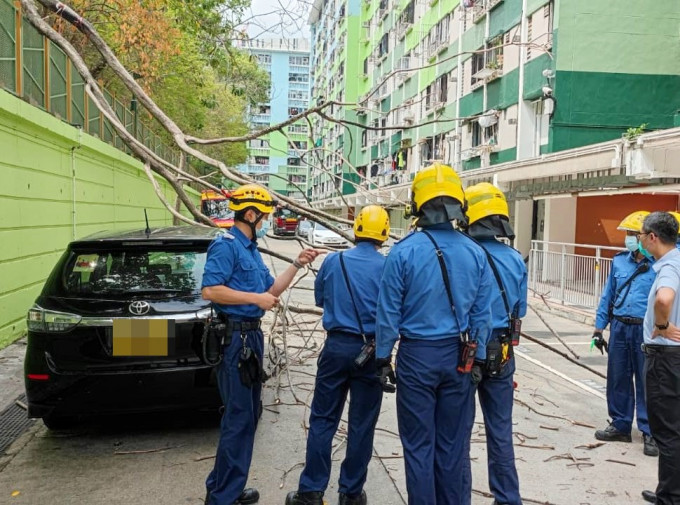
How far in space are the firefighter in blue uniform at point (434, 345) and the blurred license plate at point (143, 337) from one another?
1.69m

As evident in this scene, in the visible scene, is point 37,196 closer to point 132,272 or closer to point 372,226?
point 132,272

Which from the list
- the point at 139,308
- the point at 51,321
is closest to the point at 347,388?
the point at 139,308

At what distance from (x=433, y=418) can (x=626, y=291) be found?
274 cm

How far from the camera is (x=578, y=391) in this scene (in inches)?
269

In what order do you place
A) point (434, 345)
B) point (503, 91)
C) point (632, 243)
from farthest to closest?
point (503, 91)
point (632, 243)
point (434, 345)

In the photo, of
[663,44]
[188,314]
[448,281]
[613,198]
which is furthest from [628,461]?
[663,44]

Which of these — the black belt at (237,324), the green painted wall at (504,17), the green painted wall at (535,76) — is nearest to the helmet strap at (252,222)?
the black belt at (237,324)

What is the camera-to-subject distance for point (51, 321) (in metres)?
4.32

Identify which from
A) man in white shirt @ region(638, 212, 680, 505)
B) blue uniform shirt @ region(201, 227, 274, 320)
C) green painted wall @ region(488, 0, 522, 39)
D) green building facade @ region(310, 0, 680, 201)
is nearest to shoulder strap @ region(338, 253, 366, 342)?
blue uniform shirt @ region(201, 227, 274, 320)

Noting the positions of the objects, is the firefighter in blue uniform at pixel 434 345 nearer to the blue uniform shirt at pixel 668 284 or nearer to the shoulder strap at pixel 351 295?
the shoulder strap at pixel 351 295

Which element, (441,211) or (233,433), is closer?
(441,211)

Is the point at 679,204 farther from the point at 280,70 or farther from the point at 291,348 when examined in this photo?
the point at 280,70

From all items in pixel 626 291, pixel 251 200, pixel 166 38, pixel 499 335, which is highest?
pixel 166 38

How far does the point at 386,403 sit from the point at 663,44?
18301 millimetres
